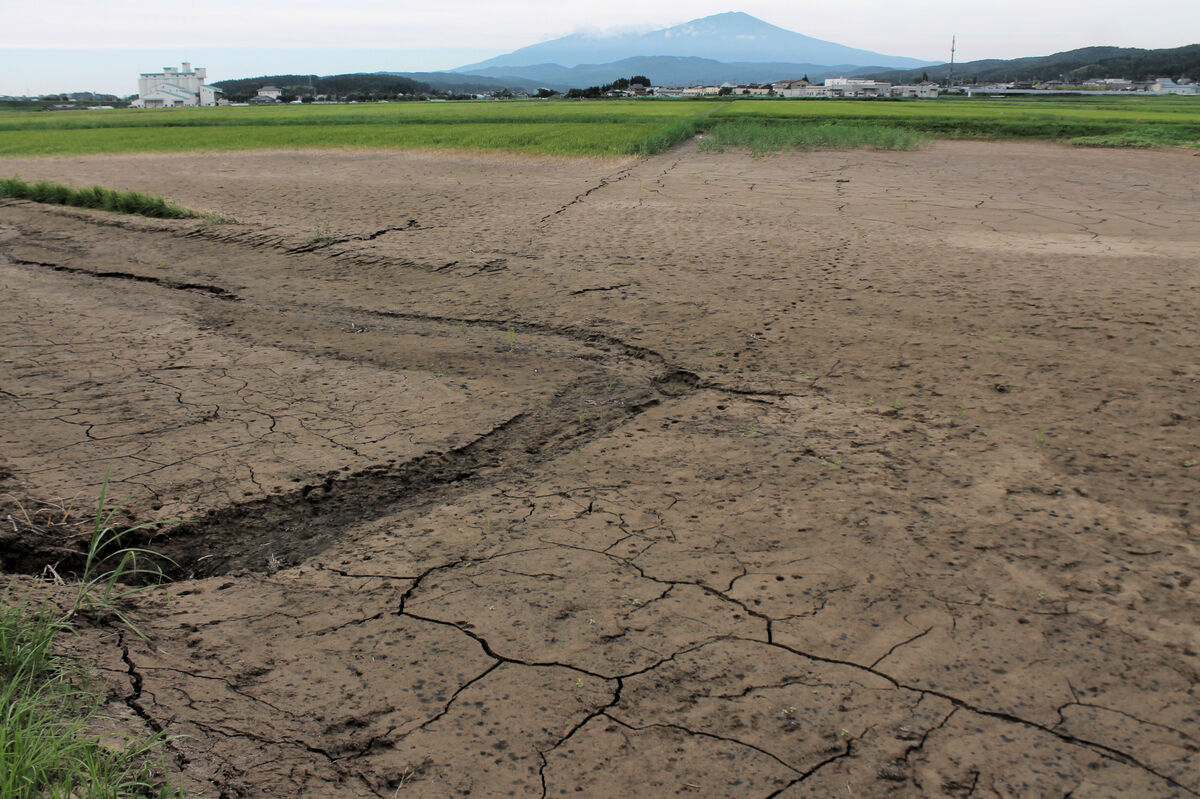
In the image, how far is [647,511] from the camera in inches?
118

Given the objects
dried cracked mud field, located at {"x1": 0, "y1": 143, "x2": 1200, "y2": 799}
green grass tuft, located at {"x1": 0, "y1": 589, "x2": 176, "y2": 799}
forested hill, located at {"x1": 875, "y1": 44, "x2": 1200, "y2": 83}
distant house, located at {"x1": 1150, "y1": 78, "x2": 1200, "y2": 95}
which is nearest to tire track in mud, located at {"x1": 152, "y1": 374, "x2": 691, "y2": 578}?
dried cracked mud field, located at {"x1": 0, "y1": 143, "x2": 1200, "y2": 799}

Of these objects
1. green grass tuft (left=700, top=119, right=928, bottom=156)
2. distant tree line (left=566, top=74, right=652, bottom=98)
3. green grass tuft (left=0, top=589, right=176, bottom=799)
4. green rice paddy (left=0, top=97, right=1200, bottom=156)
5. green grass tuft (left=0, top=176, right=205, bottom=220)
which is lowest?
green grass tuft (left=0, top=589, right=176, bottom=799)

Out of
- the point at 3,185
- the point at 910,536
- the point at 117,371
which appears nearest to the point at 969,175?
the point at 910,536

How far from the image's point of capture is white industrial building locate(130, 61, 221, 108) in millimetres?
67688

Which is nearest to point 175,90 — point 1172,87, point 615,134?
point 615,134

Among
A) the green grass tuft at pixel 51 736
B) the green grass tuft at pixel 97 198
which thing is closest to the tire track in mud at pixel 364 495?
the green grass tuft at pixel 51 736

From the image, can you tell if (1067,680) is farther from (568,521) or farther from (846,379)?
(846,379)

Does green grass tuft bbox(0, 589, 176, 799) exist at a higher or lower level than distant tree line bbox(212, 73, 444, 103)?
lower

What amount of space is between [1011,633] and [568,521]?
1452 mm

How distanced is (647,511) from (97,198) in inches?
413

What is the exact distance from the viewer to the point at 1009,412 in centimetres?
383

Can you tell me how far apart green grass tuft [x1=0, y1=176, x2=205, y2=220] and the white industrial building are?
201 ft

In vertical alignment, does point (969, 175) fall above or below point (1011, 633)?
above

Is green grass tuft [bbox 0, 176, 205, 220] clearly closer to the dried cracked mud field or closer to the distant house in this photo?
the dried cracked mud field
